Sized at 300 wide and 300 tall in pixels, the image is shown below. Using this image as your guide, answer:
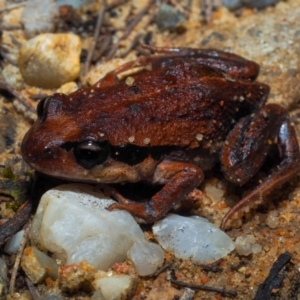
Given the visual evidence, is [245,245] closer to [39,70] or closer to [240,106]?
[240,106]

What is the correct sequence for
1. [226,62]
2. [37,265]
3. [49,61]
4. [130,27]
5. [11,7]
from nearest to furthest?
1. [37,265]
2. [226,62]
3. [49,61]
4. [11,7]
5. [130,27]

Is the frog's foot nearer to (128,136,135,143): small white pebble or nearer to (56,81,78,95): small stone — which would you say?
(128,136,135,143): small white pebble

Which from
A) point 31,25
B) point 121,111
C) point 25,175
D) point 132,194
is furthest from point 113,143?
point 31,25

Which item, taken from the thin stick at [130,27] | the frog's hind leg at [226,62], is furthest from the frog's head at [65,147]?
the thin stick at [130,27]

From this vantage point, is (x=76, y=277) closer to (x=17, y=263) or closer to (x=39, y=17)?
(x=17, y=263)

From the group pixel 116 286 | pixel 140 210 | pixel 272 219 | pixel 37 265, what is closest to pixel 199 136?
pixel 140 210

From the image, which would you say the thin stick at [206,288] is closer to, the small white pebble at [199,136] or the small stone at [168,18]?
the small white pebble at [199,136]
